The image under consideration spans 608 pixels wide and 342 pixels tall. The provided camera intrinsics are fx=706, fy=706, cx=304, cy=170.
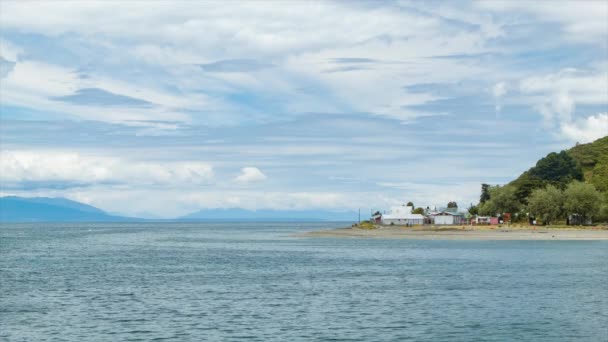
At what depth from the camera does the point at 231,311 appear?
165 feet

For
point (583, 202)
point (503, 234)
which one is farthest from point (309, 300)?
point (583, 202)

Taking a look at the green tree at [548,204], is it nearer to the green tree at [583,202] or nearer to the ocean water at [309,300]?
the green tree at [583,202]

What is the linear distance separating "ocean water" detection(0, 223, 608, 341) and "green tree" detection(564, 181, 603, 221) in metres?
100

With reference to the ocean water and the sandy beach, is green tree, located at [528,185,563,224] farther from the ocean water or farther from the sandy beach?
the ocean water

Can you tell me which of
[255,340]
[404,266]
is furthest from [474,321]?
[404,266]

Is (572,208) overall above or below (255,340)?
above

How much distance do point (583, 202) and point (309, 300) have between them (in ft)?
502

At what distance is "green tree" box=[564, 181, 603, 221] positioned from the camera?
189125mm

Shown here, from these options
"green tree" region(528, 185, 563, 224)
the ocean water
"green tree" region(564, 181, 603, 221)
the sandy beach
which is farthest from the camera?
"green tree" region(528, 185, 563, 224)

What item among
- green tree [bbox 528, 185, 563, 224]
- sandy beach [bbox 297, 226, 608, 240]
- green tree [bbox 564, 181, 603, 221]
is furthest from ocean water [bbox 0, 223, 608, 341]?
green tree [bbox 528, 185, 563, 224]

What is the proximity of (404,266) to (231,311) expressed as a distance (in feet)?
134

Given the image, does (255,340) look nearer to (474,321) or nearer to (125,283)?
(474,321)

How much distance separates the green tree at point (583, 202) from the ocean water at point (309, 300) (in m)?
100

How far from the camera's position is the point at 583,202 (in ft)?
622
